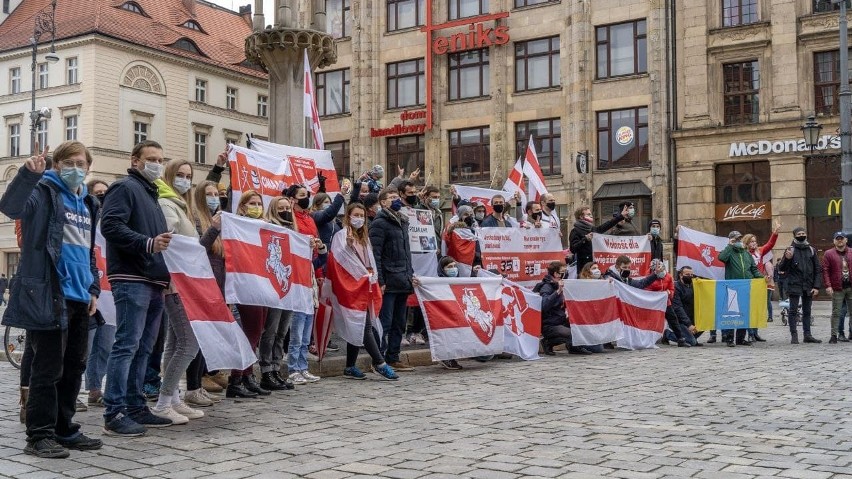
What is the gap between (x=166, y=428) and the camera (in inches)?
292

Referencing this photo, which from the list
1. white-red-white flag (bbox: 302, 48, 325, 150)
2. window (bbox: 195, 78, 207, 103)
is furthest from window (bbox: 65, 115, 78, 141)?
white-red-white flag (bbox: 302, 48, 325, 150)

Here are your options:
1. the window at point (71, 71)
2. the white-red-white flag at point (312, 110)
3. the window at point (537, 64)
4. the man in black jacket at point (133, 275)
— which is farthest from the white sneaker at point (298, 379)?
the window at point (71, 71)

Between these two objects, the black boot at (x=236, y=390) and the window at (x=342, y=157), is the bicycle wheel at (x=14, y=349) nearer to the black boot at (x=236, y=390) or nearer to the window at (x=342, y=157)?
the black boot at (x=236, y=390)

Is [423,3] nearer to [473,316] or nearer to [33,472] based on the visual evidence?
[473,316]

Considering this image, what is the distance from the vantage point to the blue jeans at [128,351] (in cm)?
708

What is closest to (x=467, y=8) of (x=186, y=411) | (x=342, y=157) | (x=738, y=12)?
(x=342, y=157)

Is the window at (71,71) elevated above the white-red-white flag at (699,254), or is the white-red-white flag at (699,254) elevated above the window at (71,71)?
the window at (71,71)

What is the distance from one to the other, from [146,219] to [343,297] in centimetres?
383

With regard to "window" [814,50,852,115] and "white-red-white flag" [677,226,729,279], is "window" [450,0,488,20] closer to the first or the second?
"window" [814,50,852,115]

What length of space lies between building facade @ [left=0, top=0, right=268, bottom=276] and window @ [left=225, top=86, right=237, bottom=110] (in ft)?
0.22

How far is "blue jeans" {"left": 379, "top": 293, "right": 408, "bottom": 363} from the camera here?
11.6m

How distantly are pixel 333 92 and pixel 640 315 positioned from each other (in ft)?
107

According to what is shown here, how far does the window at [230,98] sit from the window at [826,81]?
3813 centimetres

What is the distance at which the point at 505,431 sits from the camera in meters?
7.12
